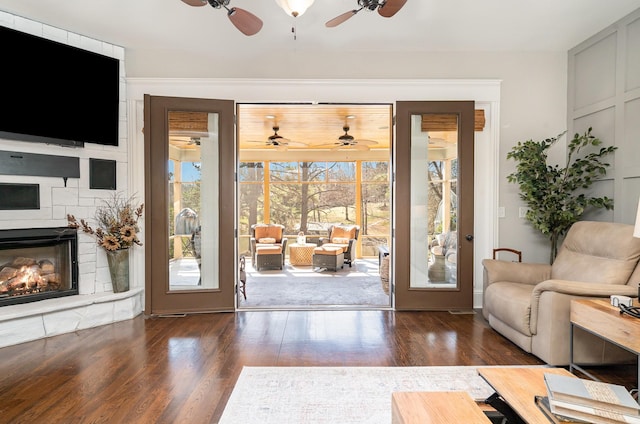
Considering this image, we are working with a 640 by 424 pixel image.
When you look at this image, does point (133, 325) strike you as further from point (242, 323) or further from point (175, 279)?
point (242, 323)

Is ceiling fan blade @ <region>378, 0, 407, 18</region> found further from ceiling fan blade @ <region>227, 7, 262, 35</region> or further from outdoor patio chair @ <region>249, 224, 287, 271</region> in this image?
outdoor patio chair @ <region>249, 224, 287, 271</region>

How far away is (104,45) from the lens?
4.10 m

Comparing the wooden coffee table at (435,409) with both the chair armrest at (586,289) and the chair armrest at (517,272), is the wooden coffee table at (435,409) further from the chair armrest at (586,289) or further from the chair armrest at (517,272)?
the chair armrest at (517,272)

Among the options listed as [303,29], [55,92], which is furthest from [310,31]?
[55,92]

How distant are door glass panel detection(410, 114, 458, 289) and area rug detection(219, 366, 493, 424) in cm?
165

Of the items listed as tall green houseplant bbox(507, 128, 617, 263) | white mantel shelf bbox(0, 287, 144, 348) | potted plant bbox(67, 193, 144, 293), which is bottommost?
white mantel shelf bbox(0, 287, 144, 348)

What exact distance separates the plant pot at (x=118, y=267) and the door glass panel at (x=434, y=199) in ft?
10.7

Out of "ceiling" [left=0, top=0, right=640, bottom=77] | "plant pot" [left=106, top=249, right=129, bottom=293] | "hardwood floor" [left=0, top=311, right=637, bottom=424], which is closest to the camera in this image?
"hardwood floor" [left=0, top=311, right=637, bottom=424]

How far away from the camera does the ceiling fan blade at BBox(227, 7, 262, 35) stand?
8.77 feet

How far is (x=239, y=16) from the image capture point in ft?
8.88

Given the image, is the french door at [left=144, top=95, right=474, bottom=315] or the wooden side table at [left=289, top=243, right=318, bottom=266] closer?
the french door at [left=144, top=95, right=474, bottom=315]

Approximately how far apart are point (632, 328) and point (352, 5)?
3258mm

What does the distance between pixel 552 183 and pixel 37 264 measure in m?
5.55

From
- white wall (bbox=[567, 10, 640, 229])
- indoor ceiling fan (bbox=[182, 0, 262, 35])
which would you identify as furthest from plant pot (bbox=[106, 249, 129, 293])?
white wall (bbox=[567, 10, 640, 229])
